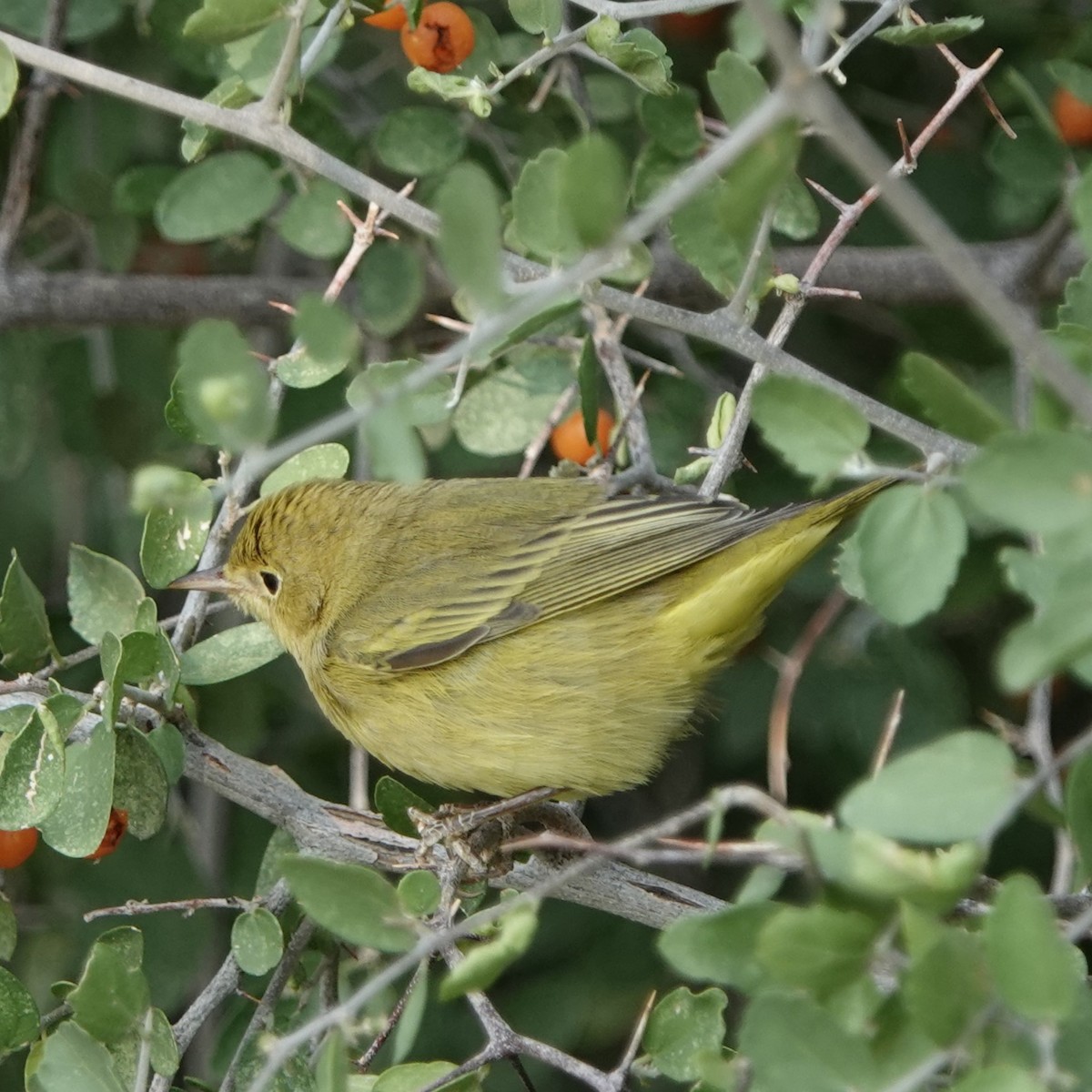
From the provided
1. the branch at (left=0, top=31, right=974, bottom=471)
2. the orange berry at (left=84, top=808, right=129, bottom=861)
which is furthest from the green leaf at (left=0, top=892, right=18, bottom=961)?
the branch at (left=0, top=31, right=974, bottom=471)

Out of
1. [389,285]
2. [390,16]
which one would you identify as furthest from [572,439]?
[390,16]

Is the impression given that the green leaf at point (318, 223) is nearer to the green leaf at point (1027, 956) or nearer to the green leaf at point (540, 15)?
the green leaf at point (540, 15)

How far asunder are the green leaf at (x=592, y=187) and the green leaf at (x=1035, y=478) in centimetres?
51

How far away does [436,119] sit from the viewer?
383 centimetres

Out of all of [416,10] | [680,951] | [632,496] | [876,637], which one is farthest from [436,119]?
[680,951]

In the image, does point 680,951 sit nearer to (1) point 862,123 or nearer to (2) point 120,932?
(2) point 120,932

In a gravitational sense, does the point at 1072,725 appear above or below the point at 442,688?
below

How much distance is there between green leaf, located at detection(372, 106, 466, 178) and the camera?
3.80 m

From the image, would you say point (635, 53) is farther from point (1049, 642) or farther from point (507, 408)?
point (1049, 642)

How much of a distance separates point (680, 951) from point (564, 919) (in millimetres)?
2563

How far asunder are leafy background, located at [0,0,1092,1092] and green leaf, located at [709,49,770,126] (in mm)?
10

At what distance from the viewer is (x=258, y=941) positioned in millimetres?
2830

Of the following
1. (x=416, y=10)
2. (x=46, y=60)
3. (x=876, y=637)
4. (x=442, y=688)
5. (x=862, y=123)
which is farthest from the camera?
(x=862, y=123)

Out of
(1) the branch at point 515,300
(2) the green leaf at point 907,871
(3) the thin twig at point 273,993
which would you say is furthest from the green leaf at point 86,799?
(2) the green leaf at point 907,871
